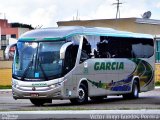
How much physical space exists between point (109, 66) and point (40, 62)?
4.21 meters

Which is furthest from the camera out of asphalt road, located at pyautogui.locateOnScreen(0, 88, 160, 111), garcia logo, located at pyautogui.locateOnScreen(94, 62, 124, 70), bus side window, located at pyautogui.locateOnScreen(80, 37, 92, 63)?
garcia logo, located at pyautogui.locateOnScreen(94, 62, 124, 70)

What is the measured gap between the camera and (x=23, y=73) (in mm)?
23469

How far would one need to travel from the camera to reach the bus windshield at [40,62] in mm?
23141

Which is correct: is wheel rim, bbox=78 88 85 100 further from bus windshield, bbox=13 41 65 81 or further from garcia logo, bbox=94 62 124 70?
bus windshield, bbox=13 41 65 81

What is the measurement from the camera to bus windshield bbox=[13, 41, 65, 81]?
75.9 feet

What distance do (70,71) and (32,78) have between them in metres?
1.50

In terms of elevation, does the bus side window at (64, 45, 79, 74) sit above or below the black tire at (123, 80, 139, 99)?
above

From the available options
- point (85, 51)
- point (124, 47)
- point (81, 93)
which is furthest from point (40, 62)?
point (124, 47)

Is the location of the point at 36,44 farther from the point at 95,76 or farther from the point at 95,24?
the point at 95,24

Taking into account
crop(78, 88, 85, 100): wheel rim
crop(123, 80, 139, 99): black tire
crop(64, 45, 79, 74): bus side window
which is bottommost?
crop(123, 80, 139, 99): black tire

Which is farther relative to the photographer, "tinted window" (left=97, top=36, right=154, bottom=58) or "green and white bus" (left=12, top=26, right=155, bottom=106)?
"tinted window" (left=97, top=36, right=154, bottom=58)

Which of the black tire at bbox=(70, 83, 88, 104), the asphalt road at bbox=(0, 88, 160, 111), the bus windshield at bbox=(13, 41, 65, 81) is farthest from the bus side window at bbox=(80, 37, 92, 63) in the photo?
the asphalt road at bbox=(0, 88, 160, 111)

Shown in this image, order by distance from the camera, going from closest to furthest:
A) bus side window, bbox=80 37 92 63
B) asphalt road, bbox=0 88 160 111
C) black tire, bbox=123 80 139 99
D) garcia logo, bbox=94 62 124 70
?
asphalt road, bbox=0 88 160 111 → bus side window, bbox=80 37 92 63 → garcia logo, bbox=94 62 124 70 → black tire, bbox=123 80 139 99

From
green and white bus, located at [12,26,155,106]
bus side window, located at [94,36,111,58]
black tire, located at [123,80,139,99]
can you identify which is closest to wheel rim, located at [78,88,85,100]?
green and white bus, located at [12,26,155,106]
